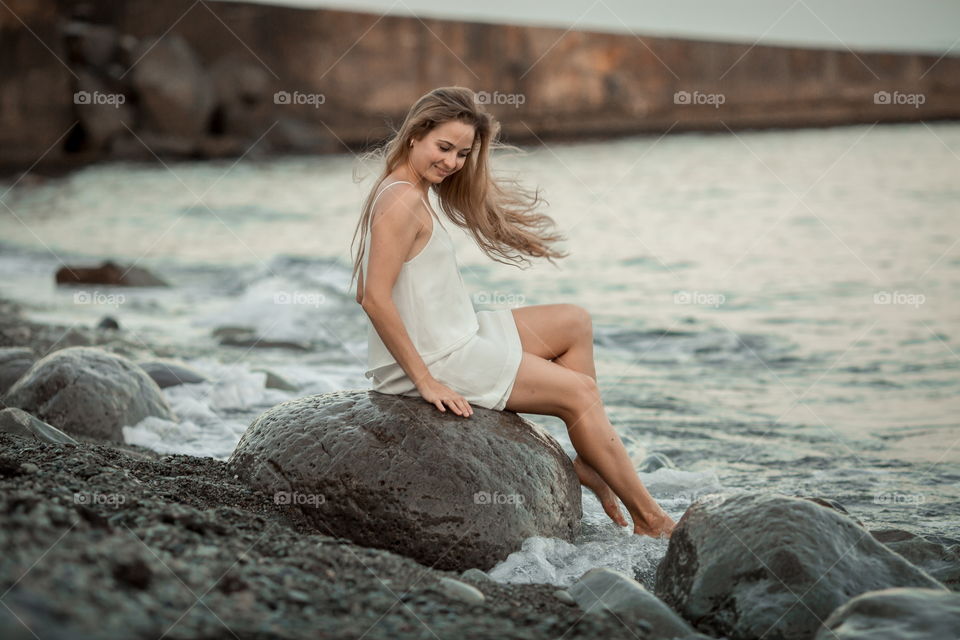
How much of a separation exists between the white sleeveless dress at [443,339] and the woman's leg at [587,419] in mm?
→ 84

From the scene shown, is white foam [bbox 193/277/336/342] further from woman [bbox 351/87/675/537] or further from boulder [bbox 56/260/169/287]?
woman [bbox 351/87/675/537]

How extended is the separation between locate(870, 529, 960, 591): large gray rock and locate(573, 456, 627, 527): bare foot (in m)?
1.15

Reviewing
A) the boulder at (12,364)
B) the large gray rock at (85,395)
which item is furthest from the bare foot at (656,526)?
the boulder at (12,364)

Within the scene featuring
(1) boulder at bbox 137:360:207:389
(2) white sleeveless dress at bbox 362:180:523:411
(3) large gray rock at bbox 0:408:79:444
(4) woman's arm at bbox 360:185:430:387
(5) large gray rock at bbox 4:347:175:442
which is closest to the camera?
(4) woman's arm at bbox 360:185:430:387

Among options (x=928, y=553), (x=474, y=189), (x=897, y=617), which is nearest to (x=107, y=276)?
(x=474, y=189)

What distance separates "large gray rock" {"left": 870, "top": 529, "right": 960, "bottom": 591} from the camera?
166 inches

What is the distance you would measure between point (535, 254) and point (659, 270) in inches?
323

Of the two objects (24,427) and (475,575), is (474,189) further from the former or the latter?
(24,427)

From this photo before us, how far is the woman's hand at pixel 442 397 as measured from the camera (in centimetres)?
441

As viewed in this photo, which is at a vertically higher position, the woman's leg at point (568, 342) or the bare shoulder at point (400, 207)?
the bare shoulder at point (400, 207)

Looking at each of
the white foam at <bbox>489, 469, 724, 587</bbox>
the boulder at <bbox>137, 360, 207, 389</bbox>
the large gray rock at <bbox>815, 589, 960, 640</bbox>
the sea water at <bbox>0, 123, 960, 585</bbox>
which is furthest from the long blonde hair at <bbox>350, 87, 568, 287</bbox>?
the boulder at <bbox>137, 360, 207, 389</bbox>

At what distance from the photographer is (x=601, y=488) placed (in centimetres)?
478

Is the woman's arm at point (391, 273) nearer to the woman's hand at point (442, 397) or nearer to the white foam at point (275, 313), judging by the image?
the woman's hand at point (442, 397)

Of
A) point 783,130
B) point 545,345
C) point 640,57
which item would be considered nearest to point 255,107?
point 640,57
